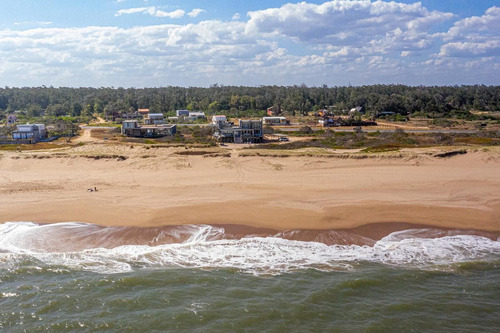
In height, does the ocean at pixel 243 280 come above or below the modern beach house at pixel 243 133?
below

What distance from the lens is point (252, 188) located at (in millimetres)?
28547

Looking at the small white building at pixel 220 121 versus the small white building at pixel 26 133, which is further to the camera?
the small white building at pixel 220 121

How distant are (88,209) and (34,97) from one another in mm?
95166

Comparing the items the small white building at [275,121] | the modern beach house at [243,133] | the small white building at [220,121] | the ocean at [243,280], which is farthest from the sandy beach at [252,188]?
the small white building at [275,121]

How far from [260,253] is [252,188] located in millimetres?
9658

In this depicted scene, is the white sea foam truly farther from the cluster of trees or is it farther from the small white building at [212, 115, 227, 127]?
the cluster of trees

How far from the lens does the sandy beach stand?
23.6m

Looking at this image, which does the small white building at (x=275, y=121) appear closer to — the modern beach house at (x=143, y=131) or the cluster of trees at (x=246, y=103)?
the cluster of trees at (x=246, y=103)

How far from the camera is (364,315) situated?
14602mm

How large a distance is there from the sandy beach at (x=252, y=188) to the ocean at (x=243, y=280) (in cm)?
176

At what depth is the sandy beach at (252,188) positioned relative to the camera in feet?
77.6

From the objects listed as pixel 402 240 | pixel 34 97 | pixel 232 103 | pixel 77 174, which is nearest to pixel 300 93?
pixel 232 103

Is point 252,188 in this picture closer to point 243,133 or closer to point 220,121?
point 243,133

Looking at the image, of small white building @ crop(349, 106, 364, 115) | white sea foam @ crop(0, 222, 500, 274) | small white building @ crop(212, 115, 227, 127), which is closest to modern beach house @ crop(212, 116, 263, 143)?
small white building @ crop(212, 115, 227, 127)
